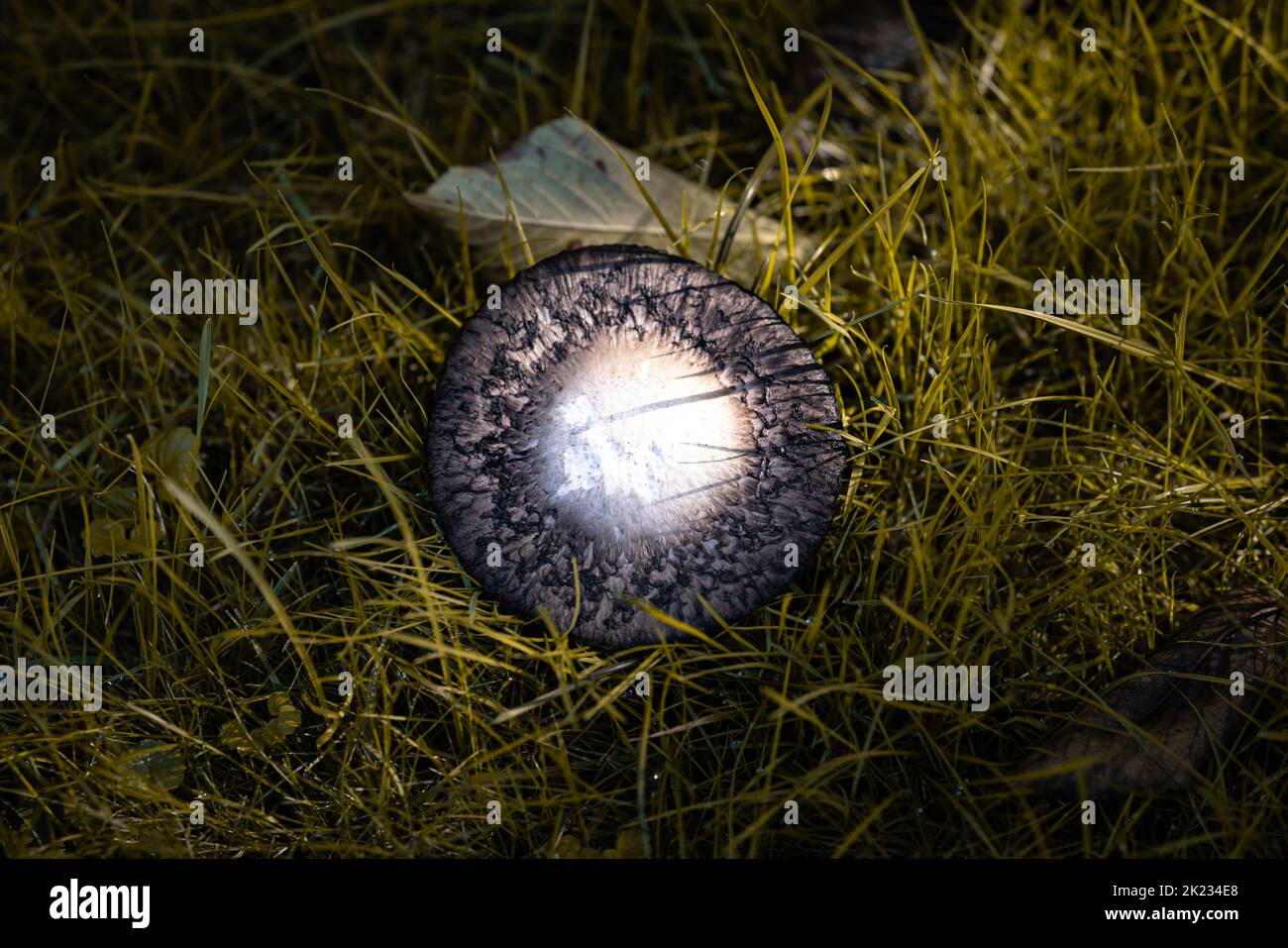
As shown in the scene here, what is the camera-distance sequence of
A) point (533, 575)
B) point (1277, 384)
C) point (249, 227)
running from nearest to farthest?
point (533, 575)
point (1277, 384)
point (249, 227)

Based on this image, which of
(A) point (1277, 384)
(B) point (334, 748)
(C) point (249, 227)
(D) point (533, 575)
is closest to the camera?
(D) point (533, 575)

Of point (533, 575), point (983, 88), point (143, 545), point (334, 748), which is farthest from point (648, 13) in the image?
point (334, 748)

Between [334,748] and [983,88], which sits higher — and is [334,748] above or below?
below

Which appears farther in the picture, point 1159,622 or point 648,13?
point 648,13

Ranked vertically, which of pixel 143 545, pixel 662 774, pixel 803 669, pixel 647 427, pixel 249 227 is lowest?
pixel 662 774

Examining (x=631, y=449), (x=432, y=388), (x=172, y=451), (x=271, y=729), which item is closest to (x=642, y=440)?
(x=631, y=449)

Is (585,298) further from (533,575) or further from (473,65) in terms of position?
(473,65)

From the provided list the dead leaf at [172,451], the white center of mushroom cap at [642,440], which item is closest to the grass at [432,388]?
the dead leaf at [172,451]

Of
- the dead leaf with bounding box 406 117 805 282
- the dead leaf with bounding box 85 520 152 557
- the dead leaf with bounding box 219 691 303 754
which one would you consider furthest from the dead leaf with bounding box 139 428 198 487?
the dead leaf with bounding box 406 117 805 282
